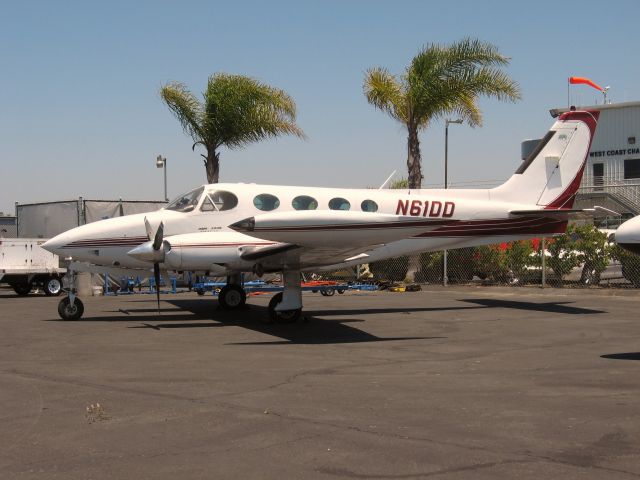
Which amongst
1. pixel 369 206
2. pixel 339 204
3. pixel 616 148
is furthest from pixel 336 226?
pixel 616 148

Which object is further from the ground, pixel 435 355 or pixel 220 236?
pixel 220 236

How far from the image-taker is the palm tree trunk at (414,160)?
1209 inches

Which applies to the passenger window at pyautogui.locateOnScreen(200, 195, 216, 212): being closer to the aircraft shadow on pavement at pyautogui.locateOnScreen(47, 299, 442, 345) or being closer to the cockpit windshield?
the cockpit windshield

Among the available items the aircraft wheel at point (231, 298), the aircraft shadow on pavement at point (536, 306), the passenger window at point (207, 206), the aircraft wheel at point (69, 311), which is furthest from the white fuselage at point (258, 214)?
the aircraft wheel at point (231, 298)

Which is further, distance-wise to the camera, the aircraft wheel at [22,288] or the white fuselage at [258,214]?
the aircraft wheel at [22,288]

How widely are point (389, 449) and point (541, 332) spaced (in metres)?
9.45

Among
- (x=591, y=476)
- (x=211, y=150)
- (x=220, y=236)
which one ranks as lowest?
(x=591, y=476)

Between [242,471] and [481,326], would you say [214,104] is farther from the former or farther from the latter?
[242,471]

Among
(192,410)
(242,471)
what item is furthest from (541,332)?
(242,471)

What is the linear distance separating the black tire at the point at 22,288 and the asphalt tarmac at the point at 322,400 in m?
11.5

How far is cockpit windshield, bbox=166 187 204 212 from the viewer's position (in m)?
17.9

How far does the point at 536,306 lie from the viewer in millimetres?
20672

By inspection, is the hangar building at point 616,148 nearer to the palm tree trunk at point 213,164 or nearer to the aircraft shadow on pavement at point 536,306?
the palm tree trunk at point 213,164

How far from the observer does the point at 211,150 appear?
31.8 m
